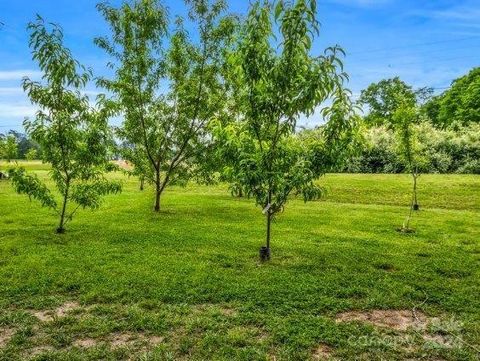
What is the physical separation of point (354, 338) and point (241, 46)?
20.9 feet

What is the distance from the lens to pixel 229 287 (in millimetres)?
8031

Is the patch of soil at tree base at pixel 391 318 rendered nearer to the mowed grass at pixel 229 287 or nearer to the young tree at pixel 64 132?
the mowed grass at pixel 229 287

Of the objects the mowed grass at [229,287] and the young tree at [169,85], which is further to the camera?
the young tree at [169,85]

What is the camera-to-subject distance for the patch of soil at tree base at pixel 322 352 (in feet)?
17.5

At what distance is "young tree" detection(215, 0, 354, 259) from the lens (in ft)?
28.0

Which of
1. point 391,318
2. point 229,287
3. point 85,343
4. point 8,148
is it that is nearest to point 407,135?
point 391,318

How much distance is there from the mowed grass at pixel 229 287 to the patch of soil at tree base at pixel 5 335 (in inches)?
1.2

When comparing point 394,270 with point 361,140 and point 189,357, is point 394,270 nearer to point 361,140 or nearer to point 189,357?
point 361,140

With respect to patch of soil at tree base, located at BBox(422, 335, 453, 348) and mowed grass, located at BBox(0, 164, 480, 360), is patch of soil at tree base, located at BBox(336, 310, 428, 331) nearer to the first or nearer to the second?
mowed grass, located at BBox(0, 164, 480, 360)

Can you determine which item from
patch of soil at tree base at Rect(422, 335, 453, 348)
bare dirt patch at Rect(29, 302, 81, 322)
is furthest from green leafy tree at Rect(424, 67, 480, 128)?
bare dirt patch at Rect(29, 302, 81, 322)

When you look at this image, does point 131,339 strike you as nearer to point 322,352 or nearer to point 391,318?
point 322,352

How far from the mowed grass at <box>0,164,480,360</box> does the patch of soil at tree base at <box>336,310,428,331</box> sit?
164mm

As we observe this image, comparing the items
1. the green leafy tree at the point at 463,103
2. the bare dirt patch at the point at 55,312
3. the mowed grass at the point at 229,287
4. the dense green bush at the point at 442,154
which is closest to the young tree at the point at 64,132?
the mowed grass at the point at 229,287

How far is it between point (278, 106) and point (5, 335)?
6.93m
